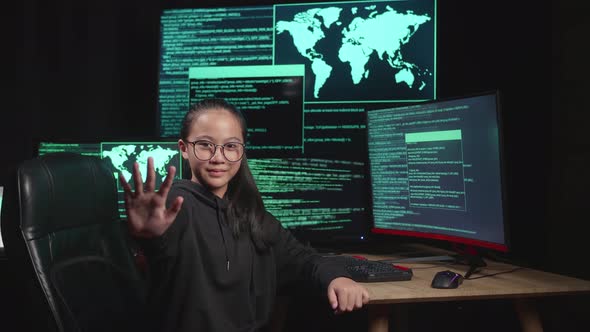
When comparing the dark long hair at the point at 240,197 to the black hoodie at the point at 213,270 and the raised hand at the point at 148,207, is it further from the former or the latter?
the raised hand at the point at 148,207

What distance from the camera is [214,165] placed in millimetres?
1271

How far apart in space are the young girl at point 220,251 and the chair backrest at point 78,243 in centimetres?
13

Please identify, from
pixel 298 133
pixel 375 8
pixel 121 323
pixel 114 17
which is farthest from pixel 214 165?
pixel 114 17

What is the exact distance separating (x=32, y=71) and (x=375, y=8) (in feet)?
6.63

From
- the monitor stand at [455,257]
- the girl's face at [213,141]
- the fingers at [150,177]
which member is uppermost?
the girl's face at [213,141]

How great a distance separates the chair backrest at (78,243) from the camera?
40.6 inches

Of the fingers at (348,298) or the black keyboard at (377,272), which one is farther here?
the black keyboard at (377,272)

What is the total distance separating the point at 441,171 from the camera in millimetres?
1612

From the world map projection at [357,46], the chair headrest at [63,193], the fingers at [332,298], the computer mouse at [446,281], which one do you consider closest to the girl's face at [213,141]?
the chair headrest at [63,193]

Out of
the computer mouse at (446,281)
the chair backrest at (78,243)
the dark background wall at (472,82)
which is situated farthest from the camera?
the dark background wall at (472,82)

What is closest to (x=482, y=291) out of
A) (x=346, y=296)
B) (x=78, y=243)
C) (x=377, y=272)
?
(x=377, y=272)

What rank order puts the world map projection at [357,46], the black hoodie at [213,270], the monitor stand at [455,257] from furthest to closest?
1. the world map projection at [357,46]
2. the monitor stand at [455,257]
3. the black hoodie at [213,270]

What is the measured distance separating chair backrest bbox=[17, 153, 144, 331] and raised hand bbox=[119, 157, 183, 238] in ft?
0.95

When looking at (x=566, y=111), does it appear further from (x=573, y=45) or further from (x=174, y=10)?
(x=174, y=10)
